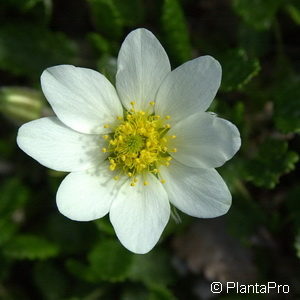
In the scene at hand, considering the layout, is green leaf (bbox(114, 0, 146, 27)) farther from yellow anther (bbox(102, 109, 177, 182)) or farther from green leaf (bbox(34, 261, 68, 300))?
green leaf (bbox(34, 261, 68, 300))

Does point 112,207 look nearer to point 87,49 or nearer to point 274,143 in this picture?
point 274,143

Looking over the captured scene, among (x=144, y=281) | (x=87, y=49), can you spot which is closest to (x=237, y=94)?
(x=87, y=49)

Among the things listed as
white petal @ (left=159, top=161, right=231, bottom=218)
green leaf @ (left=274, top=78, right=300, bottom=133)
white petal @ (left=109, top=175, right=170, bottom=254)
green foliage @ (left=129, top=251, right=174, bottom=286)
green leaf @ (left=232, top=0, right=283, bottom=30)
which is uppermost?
green leaf @ (left=232, top=0, right=283, bottom=30)

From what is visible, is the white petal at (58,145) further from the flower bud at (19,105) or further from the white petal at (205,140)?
the flower bud at (19,105)

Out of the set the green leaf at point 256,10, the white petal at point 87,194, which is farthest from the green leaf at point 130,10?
the white petal at point 87,194

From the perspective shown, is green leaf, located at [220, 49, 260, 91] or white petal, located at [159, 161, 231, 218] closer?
white petal, located at [159, 161, 231, 218]

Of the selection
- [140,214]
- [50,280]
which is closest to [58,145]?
[140,214]

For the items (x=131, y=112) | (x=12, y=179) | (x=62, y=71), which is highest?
(x=62, y=71)

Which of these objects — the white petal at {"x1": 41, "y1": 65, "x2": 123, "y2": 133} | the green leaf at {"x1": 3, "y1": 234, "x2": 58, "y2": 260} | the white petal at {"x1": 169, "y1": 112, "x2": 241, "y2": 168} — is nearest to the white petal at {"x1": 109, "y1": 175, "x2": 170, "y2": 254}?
the white petal at {"x1": 169, "y1": 112, "x2": 241, "y2": 168}
